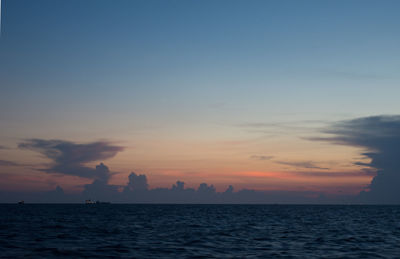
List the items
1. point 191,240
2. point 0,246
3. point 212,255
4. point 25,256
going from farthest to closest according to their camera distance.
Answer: point 191,240, point 0,246, point 212,255, point 25,256

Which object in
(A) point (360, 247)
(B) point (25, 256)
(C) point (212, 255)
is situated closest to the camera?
(B) point (25, 256)

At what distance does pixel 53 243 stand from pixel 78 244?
289 cm

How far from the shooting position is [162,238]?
5238 centimetres

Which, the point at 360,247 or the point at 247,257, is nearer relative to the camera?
the point at 247,257

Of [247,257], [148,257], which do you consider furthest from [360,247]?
[148,257]

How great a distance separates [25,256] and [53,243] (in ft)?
33.5

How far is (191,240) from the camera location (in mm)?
50094

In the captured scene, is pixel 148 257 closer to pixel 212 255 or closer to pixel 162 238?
pixel 212 255

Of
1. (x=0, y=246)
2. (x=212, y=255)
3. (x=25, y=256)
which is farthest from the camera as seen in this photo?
(x=0, y=246)

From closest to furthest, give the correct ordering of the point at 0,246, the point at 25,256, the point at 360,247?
the point at 25,256 → the point at 0,246 → the point at 360,247

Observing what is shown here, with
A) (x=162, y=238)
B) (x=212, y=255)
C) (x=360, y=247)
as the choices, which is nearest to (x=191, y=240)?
(x=162, y=238)

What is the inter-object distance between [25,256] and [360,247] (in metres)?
34.5

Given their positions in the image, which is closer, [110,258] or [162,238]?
[110,258]

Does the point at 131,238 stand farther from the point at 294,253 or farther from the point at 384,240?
the point at 384,240
